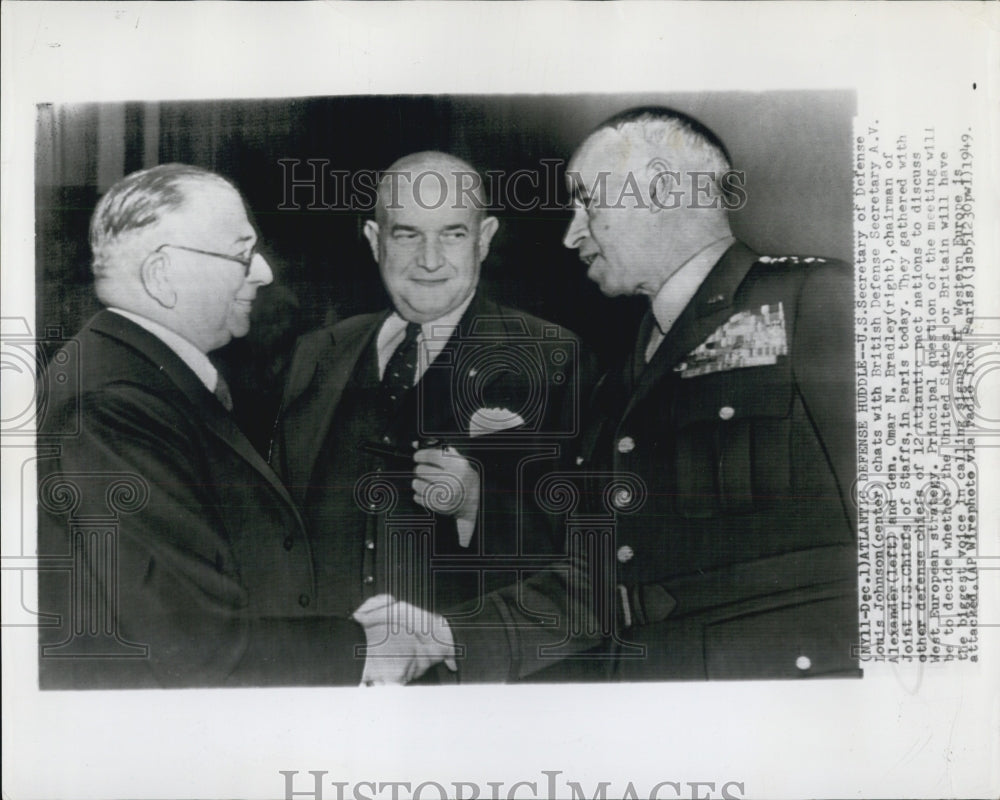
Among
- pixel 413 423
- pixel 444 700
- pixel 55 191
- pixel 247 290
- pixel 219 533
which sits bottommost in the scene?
pixel 444 700

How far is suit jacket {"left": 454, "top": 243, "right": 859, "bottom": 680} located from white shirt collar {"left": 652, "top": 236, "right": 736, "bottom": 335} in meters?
0.04

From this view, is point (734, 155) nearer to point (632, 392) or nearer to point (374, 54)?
point (632, 392)

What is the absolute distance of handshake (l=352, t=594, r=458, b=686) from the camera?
2404 mm

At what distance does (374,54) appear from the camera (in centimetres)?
241

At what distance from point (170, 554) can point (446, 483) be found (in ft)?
2.66

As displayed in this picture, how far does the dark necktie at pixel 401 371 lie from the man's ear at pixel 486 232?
32cm

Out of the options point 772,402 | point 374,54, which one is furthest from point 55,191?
point 772,402

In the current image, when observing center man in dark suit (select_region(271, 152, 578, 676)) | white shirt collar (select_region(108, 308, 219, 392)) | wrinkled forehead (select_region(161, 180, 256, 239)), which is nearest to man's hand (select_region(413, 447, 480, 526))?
center man in dark suit (select_region(271, 152, 578, 676))

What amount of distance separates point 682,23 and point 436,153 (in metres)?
0.80

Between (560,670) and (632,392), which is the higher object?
(632,392)

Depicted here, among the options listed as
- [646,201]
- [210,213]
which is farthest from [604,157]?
[210,213]

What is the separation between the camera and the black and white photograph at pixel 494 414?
2.40m

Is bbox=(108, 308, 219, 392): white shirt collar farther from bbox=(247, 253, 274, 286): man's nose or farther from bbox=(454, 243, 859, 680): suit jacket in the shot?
bbox=(454, 243, 859, 680): suit jacket

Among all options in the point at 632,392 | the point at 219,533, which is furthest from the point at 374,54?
the point at 219,533
